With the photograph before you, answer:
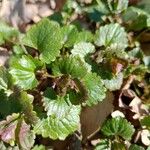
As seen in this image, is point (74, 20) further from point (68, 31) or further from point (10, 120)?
point (10, 120)

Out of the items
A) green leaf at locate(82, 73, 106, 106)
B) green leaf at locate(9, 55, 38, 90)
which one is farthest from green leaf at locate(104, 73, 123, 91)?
green leaf at locate(9, 55, 38, 90)

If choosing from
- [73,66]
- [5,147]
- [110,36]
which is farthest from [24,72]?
[110,36]

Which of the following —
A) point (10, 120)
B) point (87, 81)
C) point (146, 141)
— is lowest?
point (146, 141)

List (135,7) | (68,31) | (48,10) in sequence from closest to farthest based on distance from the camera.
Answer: (68,31), (135,7), (48,10)

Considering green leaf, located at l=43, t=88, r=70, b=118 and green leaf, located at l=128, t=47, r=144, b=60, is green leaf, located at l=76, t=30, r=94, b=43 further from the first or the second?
green leaf, located at l=43, t=88, r=70, b=118

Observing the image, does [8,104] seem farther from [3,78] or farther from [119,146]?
[119,146]

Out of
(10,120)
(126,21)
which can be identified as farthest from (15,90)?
(126,21)

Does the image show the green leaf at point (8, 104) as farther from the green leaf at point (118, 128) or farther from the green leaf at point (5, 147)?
the green leaf at point (118, 128)
